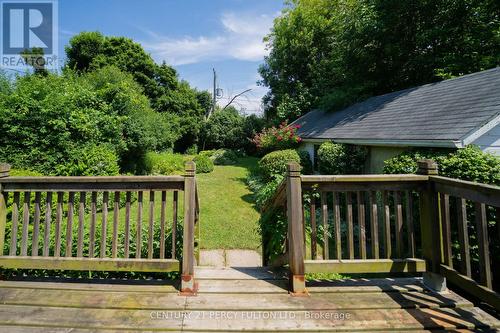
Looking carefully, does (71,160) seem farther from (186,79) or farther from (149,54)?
(186,79)

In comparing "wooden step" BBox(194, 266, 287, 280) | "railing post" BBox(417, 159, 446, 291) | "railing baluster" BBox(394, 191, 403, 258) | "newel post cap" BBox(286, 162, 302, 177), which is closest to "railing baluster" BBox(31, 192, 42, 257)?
"wooden step" BBox(194, 266, 287, 280)

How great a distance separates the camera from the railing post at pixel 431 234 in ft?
8.41

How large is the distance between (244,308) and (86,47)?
2496 cm

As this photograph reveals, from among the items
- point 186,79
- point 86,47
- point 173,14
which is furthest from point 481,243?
point 186,79

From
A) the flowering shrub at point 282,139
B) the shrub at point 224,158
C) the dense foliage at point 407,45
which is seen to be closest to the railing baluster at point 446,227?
the flowering shrub at point 282,139

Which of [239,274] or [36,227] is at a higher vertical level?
[36,227]

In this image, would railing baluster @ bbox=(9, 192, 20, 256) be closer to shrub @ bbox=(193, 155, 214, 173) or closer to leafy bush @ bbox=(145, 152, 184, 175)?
leafy bush @ bbox=(145, 152, 184, 175)

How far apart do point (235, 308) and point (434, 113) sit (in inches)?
275

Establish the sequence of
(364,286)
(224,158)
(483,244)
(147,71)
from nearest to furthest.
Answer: (483,244), (364,286), (224,158), (147,71)

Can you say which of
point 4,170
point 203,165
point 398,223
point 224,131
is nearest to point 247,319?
point 398,223

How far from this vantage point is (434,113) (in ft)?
21.0

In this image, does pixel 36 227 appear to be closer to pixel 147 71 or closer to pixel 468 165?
pixel 468 165

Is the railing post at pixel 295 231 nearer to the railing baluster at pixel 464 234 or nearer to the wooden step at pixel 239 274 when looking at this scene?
the wooden step at pixel 239 274

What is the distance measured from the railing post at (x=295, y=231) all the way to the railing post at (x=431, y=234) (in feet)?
4.39
